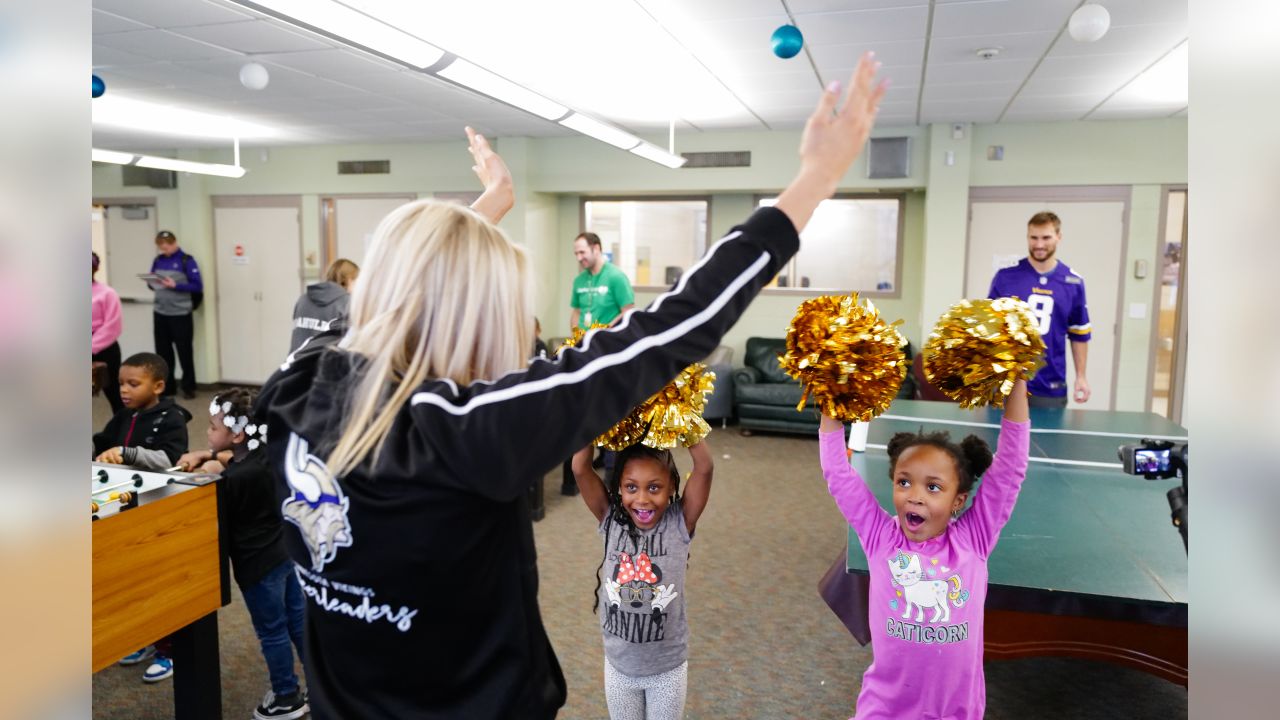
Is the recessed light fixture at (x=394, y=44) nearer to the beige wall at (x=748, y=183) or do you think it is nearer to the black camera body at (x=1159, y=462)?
Answer: the beige wall at (x=748, y=183)

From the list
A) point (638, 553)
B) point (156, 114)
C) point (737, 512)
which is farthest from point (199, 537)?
point (156, 114)

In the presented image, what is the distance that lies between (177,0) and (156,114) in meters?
3.67

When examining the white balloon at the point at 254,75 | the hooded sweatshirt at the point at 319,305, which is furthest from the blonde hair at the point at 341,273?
the white balloon at the point at 254,75

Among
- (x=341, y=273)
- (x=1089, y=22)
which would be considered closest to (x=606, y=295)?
(x=341, y=273)

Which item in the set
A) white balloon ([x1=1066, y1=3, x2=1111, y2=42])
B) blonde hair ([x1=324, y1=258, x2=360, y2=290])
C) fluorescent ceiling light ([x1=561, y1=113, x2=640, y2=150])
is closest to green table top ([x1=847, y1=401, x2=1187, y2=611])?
white balloon ([x1=1066, y1=3, x2=1111, y2=42])

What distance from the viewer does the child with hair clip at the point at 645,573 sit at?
189 cm

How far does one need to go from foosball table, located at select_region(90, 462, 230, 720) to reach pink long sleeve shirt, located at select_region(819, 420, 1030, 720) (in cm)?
179

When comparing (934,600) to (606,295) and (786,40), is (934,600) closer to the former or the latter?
(786,40)

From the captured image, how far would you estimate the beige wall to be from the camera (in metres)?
6.88

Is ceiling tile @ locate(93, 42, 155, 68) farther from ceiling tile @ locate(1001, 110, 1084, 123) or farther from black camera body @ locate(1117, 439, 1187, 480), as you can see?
ceiling tile @ locate(1001, 110, 1084, 123)

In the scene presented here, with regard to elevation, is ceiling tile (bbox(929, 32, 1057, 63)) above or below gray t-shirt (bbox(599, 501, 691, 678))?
above

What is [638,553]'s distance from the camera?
194 centimetres

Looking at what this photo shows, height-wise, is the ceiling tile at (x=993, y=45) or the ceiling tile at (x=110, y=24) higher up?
the ceiling tile at (x=993, y=45)

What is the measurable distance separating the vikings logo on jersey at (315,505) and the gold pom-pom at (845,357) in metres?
0.91
